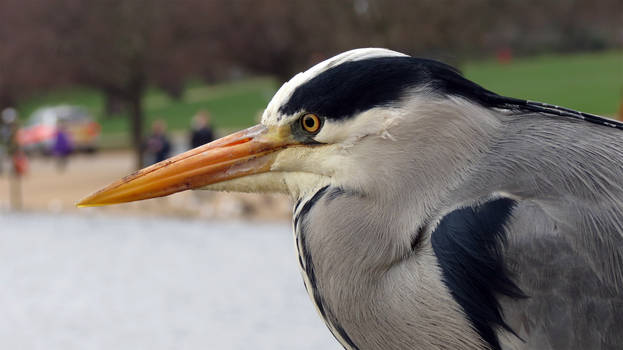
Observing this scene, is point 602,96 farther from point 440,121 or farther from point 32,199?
point 440,121

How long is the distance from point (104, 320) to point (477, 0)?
1336 centimetres

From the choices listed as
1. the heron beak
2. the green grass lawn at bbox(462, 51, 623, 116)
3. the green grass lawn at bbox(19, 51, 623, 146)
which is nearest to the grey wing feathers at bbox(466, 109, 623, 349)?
the heron beak

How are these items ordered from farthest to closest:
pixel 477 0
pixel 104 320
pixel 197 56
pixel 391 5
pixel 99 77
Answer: pixel 197 56 < pixel 99 77 < pixel 477 0 < pixel 391 5 < pixel 104 320

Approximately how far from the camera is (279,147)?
283 centimetres

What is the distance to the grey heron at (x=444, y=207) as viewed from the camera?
2527 millimetres

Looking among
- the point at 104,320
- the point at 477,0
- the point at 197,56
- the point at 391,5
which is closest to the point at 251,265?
the point at 104,320

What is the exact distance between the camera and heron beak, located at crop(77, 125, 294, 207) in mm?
2869

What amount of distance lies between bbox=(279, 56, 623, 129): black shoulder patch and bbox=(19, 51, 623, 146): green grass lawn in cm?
3564

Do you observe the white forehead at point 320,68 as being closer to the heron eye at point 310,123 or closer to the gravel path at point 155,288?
the heron eye at point 310,123

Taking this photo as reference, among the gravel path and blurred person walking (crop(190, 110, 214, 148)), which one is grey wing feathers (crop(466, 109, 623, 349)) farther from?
blurred person walking (crop(190, 110, 214, 148))

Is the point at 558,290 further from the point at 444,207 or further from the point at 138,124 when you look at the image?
the point at 138,124

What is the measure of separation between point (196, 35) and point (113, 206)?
13.2 m

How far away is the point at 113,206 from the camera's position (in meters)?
19.4

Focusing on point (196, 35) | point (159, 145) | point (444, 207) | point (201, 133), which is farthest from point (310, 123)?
point (196, 35)
